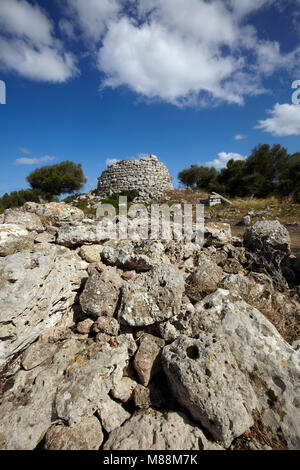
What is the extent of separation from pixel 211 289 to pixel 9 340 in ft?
7.84

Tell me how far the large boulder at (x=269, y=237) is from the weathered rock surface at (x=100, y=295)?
3410mm

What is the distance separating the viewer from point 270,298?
2762 mm

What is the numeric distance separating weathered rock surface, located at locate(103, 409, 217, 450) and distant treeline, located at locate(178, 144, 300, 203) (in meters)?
19.2

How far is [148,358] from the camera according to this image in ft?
6.95

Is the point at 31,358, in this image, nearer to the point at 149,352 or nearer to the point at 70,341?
the point at 70,341

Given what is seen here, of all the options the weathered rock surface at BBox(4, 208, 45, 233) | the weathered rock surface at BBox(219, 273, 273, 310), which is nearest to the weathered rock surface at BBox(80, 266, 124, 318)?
the weathered rock surface at BBox(219, 273, 273, 310)

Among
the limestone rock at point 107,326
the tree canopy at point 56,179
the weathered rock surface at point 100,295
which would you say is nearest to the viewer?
the limestone rock at point 107,326

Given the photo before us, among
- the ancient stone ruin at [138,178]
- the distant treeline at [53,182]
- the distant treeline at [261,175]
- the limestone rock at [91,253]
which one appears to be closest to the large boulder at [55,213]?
the limestone rock at [91,253]

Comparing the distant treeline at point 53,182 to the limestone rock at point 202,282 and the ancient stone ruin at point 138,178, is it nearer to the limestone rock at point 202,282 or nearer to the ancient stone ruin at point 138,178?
the ancient stone ruin at point 138,178

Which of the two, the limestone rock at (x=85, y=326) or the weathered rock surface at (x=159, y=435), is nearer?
the weathered rock surface at (x=159, y=435)

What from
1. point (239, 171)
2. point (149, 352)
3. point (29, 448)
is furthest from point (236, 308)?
point (239, 171)

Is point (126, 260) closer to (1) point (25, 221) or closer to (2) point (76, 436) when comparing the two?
(2) point (76, 436)

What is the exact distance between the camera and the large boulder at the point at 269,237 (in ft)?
14.4

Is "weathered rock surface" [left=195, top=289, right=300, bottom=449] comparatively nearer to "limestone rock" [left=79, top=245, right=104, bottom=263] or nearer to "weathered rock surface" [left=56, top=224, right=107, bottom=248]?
"limestone rock" [left=79, top=245, right=104, bottom=263]
